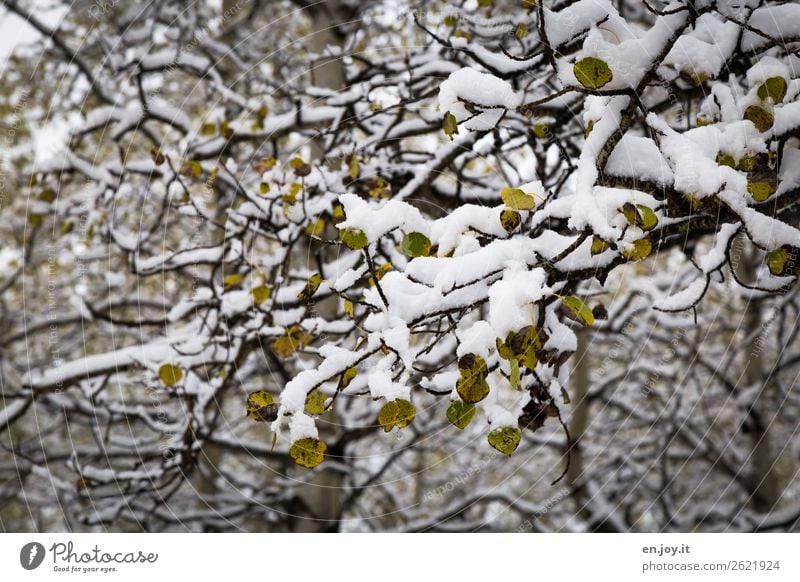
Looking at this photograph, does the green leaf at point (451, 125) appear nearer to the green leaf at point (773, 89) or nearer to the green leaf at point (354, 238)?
the green leaf at point (354, 238)

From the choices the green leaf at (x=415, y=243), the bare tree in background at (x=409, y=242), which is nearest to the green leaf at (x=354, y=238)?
the bare tree in background at (x=409, y=242)

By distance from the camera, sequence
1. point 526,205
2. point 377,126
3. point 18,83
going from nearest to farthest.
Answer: point 526,205
point 377,126
point 18,83

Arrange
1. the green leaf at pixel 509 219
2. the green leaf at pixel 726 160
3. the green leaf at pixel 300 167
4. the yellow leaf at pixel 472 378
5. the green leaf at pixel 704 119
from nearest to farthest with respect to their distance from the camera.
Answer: the yellow leaf at pixel 472 378
the green leaf at pixel 509 219
the green leaf at pixel 726 160
the green leaf at pixel 704 119
the green leaf at pixel 300 167

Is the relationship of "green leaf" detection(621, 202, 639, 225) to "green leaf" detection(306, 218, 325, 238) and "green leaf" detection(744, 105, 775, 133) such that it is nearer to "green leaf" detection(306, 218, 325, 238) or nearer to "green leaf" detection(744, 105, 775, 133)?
"green leaf" detection(744, 105, 775, 133)

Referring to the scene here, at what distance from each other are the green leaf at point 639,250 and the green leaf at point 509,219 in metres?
0.16

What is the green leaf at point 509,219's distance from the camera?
0.89m

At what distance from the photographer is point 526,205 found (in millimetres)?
852

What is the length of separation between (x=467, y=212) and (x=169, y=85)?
3.29 metres

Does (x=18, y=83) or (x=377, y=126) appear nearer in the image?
(x=377, y=126)

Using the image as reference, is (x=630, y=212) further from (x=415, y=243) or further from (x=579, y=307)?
(x=415, y=243)

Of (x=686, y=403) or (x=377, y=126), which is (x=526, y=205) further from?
(x=686, y=403)

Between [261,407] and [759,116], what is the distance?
95cm
